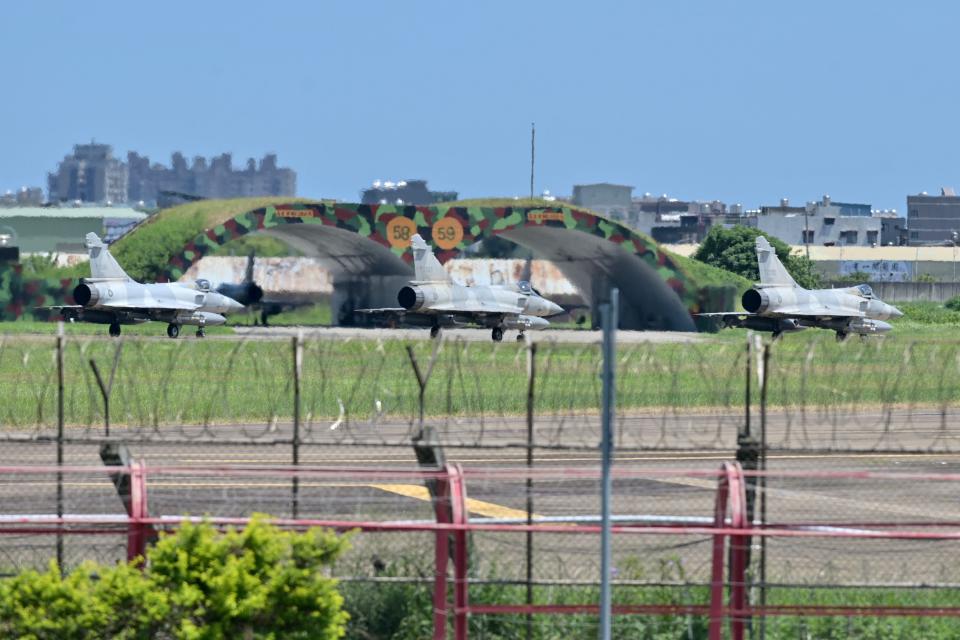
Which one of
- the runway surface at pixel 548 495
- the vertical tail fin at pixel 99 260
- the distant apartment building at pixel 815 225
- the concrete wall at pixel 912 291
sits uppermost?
the distant apartment building at pixel 815 225

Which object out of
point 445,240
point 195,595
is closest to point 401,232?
point 445,240

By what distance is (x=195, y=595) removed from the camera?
1091 cm

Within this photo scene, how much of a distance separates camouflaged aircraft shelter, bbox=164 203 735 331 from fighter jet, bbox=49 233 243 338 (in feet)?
10.5

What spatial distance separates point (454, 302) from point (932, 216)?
134 m

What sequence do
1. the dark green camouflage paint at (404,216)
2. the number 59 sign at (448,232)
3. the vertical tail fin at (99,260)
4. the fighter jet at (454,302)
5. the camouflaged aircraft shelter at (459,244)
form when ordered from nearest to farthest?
the vertical tail fin at (99,260) → the fighter jet at (454,302) → the dark green camouflage paint at (404,216) → the camouflaged aircraft shelter at (459,244) → the number 59 sign at (448,232)

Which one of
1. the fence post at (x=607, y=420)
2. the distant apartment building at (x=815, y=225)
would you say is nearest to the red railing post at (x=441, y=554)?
the fence post at (x=607, y=420)

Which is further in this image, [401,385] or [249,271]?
[249,271]

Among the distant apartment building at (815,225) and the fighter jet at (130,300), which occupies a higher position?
the distant apartment building at (815,225)

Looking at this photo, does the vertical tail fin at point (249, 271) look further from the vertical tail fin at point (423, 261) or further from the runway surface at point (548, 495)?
the runway surface at point (548, 495)

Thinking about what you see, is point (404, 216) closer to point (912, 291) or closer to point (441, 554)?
point (912, 291)

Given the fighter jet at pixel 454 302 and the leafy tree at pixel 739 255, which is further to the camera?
the leafy tree at pixel 739 255

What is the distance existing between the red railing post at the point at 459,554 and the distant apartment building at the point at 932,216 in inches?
7151

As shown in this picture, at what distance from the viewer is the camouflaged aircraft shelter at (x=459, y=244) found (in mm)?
70000

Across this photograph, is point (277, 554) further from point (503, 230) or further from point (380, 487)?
point (503, 230)
